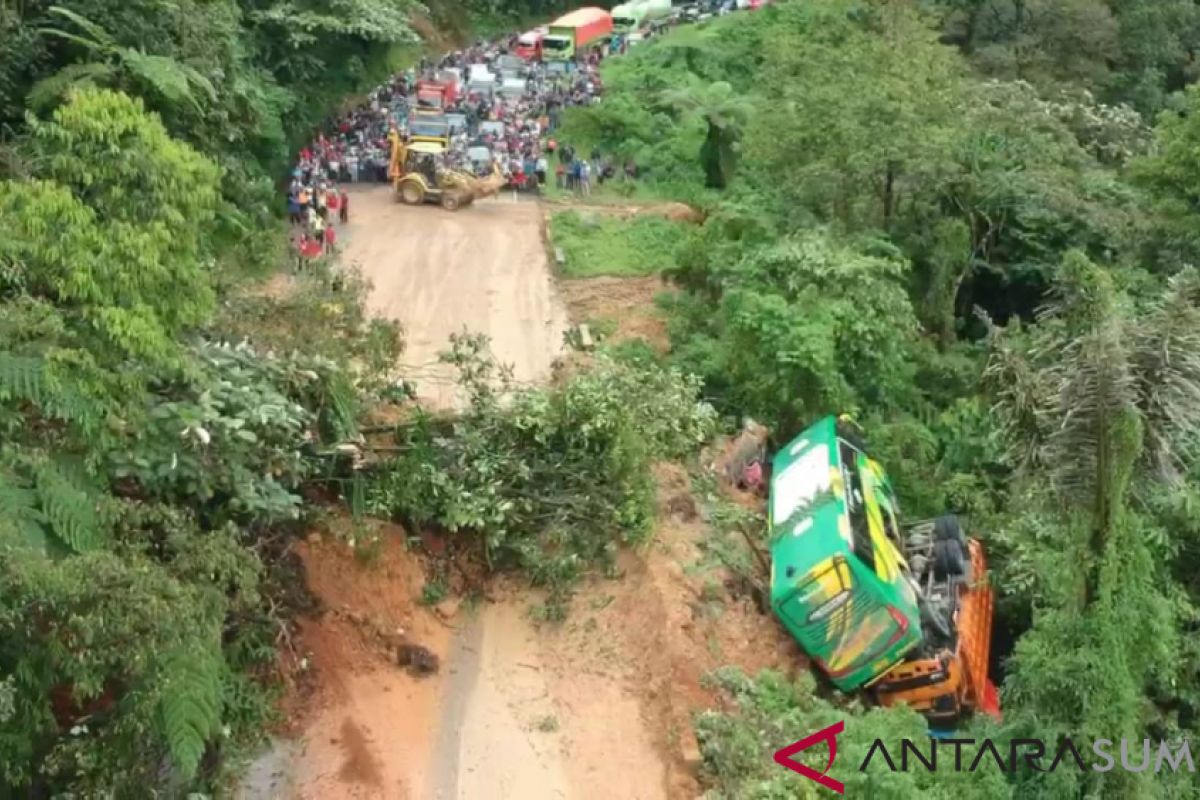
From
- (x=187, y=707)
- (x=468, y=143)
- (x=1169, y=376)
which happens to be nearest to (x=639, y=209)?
(x=468, y=143)

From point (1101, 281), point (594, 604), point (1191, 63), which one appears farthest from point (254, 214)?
point (1191, 63)

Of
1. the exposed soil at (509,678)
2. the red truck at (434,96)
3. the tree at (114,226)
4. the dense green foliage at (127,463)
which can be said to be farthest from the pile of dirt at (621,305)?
the red truck at (434,96)

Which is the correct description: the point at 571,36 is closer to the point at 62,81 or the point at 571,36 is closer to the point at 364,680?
the point at 62,81

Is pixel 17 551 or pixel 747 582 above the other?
pixel 17 551

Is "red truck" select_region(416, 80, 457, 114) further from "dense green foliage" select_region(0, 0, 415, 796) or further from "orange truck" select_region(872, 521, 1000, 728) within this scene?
"orange truck" select_region(872, 521, 1000, 728)

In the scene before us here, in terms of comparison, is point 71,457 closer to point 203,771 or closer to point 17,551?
point 17,551

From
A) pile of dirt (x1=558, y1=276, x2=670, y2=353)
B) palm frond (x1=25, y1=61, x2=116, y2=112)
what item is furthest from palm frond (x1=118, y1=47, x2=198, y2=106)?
pile of dirt (x1=558, y1=276, x2=670, y2=353)
